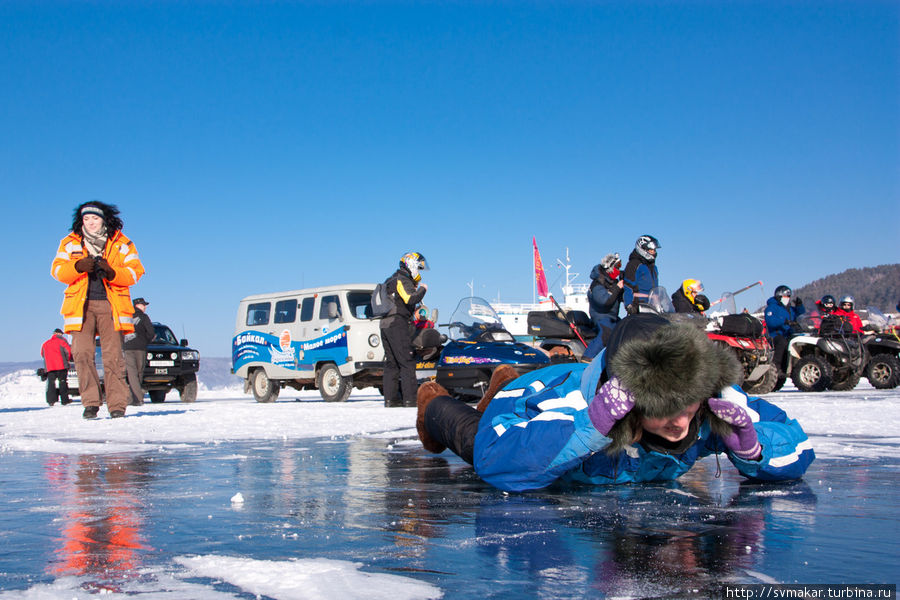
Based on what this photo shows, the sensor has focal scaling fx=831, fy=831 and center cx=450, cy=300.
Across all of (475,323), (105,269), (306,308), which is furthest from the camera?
(306,308)

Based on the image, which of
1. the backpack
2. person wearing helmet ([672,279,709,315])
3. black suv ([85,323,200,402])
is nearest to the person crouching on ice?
the backpack

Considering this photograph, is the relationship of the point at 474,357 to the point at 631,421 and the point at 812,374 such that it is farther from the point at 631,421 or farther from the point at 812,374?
the point at 631,421

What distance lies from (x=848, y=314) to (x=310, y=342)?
919 cm

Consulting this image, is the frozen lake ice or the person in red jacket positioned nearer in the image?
the frozen lake ice

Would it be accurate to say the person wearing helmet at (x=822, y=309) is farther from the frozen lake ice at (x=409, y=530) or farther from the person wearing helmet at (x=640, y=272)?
the frozen lake ice at (x=409, y=530)

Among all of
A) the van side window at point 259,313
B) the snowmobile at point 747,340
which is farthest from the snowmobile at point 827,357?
the van side window at point 259,313

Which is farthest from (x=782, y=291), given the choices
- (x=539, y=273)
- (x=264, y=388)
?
(x=539, y=273)

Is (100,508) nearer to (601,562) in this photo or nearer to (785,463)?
(601,562)

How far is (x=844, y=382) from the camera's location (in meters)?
13.6

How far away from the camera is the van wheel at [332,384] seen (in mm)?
13789

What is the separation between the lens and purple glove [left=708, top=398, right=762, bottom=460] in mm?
2723

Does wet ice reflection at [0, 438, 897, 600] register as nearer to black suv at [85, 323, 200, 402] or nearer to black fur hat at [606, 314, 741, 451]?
black fur hat at [606, 314, 741, 451]

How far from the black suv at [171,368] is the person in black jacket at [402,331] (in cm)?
673

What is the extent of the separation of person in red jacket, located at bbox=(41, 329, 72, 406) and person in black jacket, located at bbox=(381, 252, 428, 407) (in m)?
8.59
